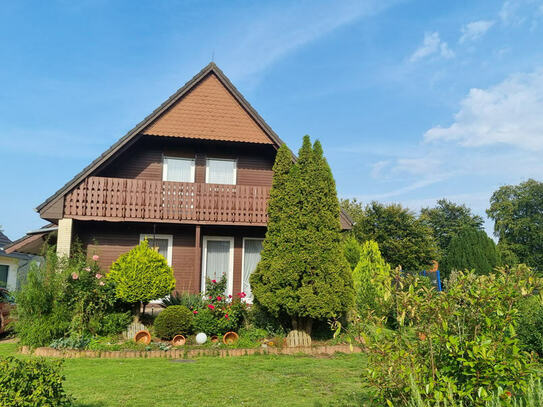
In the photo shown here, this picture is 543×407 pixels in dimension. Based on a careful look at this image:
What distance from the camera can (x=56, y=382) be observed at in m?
4.29

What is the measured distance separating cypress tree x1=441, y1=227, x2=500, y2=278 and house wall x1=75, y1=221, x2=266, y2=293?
17.1 meters

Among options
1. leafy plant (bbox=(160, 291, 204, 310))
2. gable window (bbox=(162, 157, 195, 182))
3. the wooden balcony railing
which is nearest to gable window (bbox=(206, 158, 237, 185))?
gable window (bbox=(162, 157, 195, 182))

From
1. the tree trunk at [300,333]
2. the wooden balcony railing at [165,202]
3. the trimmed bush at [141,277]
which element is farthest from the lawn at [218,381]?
the wooden balcony railing at [165,202]

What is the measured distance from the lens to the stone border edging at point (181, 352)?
32.9 ft

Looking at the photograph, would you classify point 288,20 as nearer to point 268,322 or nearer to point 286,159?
point 286,159

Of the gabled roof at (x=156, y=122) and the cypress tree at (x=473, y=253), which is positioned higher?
the gabled roof at (x=156, y=122)

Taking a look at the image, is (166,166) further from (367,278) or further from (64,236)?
(367,278)

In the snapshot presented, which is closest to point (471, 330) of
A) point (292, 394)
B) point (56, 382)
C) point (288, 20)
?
point (292, 394)

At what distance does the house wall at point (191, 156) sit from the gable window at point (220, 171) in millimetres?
191

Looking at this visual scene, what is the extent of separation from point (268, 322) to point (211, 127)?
7.74 m

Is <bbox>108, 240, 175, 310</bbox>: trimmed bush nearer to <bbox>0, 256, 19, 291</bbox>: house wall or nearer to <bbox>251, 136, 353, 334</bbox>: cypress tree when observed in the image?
<bbox>251, 136, 353, 334</bbox>: cypress tree

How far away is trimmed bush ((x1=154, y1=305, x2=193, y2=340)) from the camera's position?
10992 mm

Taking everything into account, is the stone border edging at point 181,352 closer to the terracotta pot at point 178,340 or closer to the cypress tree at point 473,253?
the terracotta pot at point 178,340

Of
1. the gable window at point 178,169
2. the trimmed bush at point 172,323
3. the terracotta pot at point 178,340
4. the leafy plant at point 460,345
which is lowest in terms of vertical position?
the terracotta pot at point 178,340
